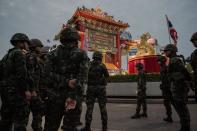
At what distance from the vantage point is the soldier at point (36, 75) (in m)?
6.29

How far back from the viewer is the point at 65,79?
14.6 feet

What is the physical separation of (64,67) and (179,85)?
11.5 ft

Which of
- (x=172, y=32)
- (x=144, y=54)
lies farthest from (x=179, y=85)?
(x=144, y=54)

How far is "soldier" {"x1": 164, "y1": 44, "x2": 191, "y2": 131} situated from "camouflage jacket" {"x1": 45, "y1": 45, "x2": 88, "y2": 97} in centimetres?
324

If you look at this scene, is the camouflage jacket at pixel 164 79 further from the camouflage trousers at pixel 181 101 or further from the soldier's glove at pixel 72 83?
the soldier's glove at pixel 72 83

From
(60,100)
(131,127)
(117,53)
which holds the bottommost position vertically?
(131,127)

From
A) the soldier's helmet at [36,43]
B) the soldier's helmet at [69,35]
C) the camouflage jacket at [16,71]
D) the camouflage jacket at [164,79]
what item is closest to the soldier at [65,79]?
the soldier's helmet at [69,35]

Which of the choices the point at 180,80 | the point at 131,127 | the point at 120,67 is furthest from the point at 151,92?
the point at 120,67

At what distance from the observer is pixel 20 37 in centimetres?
520

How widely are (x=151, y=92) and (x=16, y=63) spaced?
1780cm

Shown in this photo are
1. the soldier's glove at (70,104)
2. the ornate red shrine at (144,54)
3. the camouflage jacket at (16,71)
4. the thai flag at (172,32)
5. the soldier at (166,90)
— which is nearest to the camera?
the soldier's glove at (70,104)

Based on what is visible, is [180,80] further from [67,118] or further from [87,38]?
[87,38]

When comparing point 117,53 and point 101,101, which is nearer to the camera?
point 101,101

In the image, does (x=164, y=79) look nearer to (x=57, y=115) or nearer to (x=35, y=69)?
(x=35, y=69)
